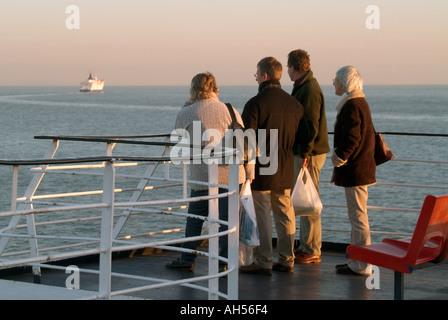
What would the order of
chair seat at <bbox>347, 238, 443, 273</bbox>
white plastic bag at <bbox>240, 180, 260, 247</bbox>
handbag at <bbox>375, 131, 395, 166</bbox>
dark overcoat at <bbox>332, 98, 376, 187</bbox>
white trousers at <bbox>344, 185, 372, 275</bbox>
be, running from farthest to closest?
handbag at <bbox>375, 131, 395, 166</bbox> < white trousers at <bbox>344, 185, 372, 275</bbox> < dark overcoat at <bbox>332, 98, 376, 187</bbox> < white plastic bag at <bbox>240, 180, 260, 247</bbox> < chair seat at <bbox>347, 238, 443, 273</bbox>

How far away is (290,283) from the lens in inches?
237

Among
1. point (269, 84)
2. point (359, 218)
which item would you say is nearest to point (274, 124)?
point (269, 84)

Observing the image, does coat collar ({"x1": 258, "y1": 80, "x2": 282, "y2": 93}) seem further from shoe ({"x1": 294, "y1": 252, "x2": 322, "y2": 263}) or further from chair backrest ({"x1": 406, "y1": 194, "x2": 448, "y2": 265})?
chair backrest ({"x1": 406, "y1": 194, "x2": 448, "y2": 265})

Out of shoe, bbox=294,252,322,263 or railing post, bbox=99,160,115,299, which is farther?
shoe, bbox=294,252,322,263

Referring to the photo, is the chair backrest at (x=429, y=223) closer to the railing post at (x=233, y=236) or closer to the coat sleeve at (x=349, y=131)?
the railing post at (x=233, y=236)

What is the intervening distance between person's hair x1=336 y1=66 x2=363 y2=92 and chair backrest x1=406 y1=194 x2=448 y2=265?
1.48 metres

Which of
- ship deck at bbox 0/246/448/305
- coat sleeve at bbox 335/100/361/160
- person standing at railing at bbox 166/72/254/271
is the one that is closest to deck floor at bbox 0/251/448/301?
ship deck at bbox 0/246/448/305

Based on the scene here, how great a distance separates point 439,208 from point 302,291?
1301 millimetres

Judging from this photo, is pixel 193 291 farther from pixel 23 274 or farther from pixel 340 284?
pixel 23 274

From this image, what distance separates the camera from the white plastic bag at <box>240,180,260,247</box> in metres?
5.77

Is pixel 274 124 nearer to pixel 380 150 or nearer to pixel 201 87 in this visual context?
pixel 201 87

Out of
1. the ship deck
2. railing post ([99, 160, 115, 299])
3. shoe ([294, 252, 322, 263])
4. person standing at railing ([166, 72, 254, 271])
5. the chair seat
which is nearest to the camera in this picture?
railing post ([99, 160, 115, 299])

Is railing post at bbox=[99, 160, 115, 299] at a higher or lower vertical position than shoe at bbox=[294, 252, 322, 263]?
higher
